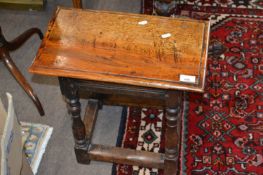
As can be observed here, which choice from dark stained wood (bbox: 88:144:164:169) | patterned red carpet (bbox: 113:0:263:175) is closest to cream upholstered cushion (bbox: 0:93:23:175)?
dark stained wood (bbox: 88:144:164:169)

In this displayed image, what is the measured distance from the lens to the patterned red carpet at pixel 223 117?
94.3 inches

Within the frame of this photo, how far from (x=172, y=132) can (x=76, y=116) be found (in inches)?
20.2

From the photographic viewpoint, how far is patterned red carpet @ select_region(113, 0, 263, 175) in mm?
2395

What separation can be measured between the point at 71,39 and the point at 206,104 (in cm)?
112

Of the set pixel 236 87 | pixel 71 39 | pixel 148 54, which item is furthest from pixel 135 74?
pixel 236 87

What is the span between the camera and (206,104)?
8.87 feet

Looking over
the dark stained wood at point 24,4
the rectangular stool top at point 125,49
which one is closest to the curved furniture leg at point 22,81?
the rectangular stool top at point 125,49

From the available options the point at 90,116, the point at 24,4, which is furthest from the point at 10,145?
the point at 24,4

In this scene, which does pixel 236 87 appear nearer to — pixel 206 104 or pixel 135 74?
pixel 206 104

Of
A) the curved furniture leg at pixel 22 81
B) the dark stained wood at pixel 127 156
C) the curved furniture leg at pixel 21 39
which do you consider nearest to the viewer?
the dark stained wood at pixel 127 156

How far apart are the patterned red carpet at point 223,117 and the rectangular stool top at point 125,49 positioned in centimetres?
75

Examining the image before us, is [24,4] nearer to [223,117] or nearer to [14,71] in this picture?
[14,71]

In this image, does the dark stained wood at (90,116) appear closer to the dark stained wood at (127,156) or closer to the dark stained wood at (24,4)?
the dark stained wood at (127,156)

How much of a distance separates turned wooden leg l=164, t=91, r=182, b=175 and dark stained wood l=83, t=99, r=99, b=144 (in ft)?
1.60
